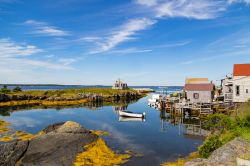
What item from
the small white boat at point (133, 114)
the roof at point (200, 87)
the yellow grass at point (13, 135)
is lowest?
the yellow grass at point (13, 135)

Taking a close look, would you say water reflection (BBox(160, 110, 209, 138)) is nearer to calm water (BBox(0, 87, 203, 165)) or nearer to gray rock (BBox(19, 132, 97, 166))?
calm water (BBox(0, 87, 203, 165))

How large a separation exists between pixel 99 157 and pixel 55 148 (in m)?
4.86

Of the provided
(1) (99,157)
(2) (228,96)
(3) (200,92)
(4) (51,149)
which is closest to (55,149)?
(4) (51,149)

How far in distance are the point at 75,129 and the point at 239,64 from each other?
132ft

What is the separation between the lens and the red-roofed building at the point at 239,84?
5041 cm

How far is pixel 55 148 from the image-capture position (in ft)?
87.3

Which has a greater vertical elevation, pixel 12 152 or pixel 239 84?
pixel 239 84

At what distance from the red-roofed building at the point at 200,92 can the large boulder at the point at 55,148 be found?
33.0m

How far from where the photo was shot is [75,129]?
31.9 m

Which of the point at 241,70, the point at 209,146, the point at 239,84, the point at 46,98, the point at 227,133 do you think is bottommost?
the point at 209,146

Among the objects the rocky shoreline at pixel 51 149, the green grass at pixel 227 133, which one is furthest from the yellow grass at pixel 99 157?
the green grass at pixel 227 133

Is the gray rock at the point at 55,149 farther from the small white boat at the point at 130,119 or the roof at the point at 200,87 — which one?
the roof at the point at 200,87

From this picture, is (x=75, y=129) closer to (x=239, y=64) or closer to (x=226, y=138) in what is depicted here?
(x=226, y=138)

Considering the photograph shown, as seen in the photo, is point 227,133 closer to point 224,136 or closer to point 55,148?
point 224,136
